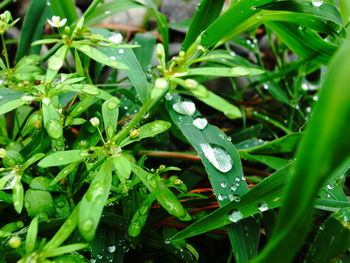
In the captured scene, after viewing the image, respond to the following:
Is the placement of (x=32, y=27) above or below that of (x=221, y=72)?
below

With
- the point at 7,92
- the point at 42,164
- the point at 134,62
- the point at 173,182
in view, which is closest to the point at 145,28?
the point at 134,62

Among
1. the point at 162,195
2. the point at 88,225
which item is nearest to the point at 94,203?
the point at 88,225

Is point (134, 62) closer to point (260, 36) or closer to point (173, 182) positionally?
point (173, 182)

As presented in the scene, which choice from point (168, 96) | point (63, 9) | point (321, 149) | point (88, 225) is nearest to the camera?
point (321, 149)

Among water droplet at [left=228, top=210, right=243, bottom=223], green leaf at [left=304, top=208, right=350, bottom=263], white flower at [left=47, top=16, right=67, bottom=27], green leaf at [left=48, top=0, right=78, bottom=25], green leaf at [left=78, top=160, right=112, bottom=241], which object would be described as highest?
white flower at [left=47, top=16, right=67, bottom=27]

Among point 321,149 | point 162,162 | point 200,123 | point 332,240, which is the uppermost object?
point 321,149

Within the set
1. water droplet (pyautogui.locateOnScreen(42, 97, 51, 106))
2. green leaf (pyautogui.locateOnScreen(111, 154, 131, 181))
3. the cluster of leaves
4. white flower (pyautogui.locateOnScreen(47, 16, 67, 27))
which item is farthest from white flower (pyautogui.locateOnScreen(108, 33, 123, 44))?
green leaf (pyautogui.locateOnScreen(111, 154, 131, 181))

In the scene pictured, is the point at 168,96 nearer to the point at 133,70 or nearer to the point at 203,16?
the point at 133,70

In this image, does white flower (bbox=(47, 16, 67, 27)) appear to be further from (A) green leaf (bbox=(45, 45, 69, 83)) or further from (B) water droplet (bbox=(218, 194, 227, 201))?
(B) water droplet (bbox=(218, 194, 227, 201))
